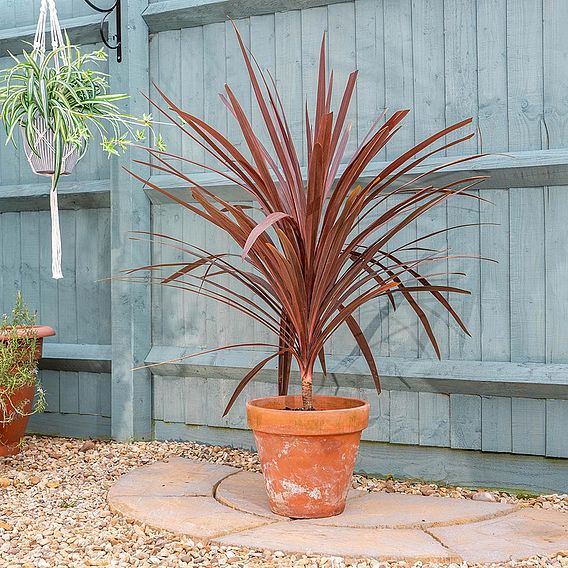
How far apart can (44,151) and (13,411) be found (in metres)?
1.03

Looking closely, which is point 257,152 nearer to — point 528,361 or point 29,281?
point 528,361

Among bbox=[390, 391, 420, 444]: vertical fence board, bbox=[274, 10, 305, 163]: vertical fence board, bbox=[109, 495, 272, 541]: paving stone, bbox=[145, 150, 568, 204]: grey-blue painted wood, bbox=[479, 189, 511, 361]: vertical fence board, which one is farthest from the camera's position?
bbox=[274, 10, 305, 163]: vertical fence board

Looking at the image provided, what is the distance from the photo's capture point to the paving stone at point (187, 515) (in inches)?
87.7

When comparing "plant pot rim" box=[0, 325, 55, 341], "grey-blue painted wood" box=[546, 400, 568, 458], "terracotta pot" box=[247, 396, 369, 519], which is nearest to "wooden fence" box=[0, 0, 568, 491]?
"grey-blue painted wood" box=[546, 400, 568, 458]

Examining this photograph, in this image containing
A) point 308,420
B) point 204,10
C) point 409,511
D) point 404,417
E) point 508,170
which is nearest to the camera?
point 308,420

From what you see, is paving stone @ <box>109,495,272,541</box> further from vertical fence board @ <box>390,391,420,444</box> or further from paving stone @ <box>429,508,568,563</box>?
vertical fence board @ <box>390,391,420,444</box>

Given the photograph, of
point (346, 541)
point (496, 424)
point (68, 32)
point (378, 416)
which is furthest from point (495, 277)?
point (68, 32)

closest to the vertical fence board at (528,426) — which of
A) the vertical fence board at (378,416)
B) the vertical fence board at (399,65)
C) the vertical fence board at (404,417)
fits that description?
the vertical fence board at (404,417)

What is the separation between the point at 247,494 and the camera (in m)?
2.55

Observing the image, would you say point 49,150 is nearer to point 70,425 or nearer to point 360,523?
point 70,425

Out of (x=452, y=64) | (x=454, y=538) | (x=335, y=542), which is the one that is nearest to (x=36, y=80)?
(x=452, y=64)

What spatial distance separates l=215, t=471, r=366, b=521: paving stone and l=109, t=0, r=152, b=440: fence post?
70 centimetres

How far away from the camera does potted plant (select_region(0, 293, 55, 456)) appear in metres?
3.08

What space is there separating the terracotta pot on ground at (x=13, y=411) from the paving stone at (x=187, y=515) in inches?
31.7
